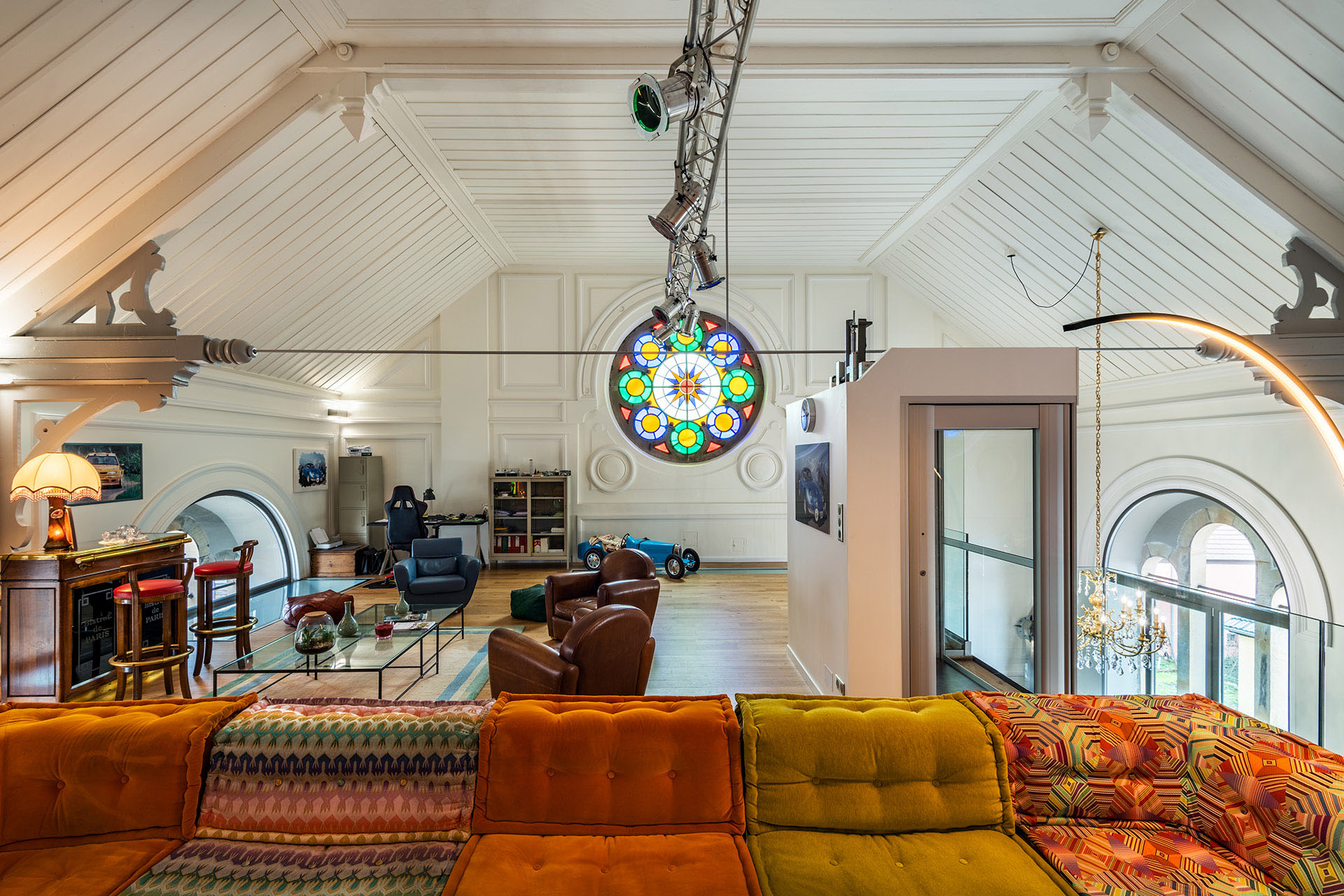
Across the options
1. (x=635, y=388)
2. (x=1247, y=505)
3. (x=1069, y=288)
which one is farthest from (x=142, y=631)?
(x=1247, y=505)

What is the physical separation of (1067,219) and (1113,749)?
15.2ft

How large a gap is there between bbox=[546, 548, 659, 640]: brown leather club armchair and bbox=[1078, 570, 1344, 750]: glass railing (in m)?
3.65

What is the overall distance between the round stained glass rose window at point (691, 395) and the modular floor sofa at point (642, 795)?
24.1ft

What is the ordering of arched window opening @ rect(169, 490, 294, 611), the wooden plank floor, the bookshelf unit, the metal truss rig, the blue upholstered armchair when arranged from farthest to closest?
the bookshelf unit, arched window opening @ rect(169, 490, 294, 611), the blue upholstered armchair, the wooden plank floor, the metal truss rig

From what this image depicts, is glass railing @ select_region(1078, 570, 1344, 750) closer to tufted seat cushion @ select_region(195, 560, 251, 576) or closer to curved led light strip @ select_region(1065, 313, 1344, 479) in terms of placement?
curved led light strip @ select_region(1065, 313, 1344, 479)

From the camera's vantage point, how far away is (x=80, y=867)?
6.31 ft

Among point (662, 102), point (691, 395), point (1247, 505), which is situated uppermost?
point (662, 102)

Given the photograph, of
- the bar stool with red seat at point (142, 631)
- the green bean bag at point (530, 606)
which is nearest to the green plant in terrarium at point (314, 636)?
the bar stool with red seat at point (142, 631)

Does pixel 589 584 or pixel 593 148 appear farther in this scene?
pixel 589 584

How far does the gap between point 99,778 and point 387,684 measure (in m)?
2.75

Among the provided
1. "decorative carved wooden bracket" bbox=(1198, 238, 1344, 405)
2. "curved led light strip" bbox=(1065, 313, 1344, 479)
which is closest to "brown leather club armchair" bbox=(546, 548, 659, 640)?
"curved led light strip" bbox=(1065, 313, 1344, 479)

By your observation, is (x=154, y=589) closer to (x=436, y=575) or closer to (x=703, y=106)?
(x=436, y=575)

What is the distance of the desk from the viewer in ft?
28.7

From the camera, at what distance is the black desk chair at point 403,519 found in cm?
848
